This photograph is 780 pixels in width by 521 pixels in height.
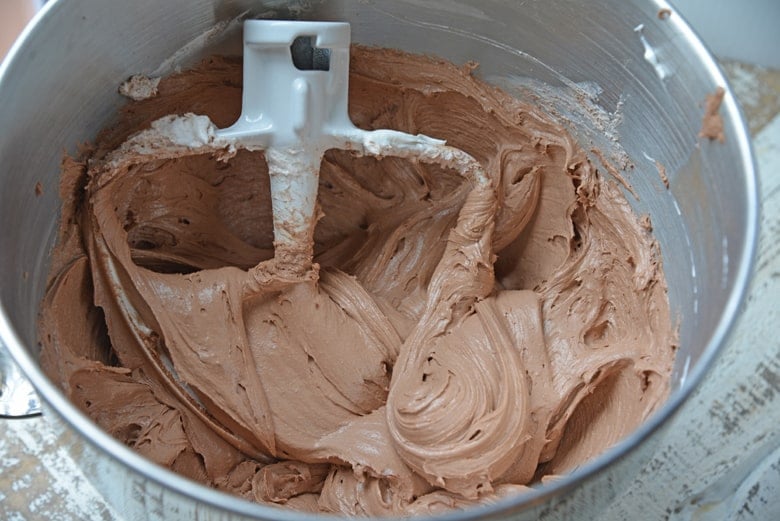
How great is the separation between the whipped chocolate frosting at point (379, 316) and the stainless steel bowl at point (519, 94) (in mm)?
49

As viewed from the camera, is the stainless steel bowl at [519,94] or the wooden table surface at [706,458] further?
the wooden table surface at [706,458]

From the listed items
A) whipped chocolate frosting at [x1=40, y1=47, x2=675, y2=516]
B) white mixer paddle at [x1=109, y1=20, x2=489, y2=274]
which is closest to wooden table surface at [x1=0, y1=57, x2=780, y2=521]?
whipped chocolate frosting at [x1=40, y1=47, x2=675, y2=516]

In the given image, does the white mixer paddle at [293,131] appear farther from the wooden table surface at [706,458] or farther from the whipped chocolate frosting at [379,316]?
the wooden table surface at [706,458]

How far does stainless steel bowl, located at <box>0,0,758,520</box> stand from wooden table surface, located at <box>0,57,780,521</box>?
218 millimetres

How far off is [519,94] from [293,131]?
0.40 metres

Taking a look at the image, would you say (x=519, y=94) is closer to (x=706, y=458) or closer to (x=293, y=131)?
(x=293, y=131)

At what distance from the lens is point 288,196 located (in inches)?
47.5

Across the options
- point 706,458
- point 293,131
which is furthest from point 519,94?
point 706,458

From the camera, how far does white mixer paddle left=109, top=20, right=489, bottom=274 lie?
43.6 inches

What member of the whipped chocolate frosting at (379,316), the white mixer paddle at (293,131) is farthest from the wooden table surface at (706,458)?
the white mixer paddle at (293,131)

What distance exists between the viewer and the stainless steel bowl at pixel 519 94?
0.76m

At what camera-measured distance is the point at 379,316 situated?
1278 millimetres

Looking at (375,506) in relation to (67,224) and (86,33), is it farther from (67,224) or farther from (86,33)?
(86,33)

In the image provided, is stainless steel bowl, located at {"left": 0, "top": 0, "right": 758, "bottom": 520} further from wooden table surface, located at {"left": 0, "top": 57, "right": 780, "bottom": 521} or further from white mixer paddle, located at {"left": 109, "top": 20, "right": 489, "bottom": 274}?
wooden table surface, located at {"left": 0, "top": 57, "right": 780, "bottom": 521}
